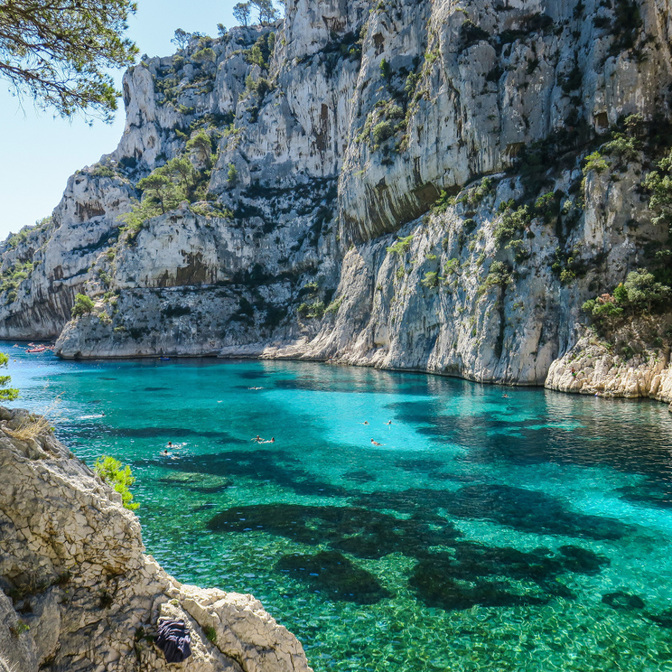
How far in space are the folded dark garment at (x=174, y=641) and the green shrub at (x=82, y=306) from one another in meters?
79.7

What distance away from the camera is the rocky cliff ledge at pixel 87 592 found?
5387 millimetres

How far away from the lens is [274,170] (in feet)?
286

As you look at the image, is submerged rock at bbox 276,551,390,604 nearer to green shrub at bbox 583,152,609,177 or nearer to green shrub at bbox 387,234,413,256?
green shrub at bbox 583,152,609,177

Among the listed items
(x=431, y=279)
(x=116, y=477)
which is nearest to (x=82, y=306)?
(x=431, y=279)

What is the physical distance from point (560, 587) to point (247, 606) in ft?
26.7

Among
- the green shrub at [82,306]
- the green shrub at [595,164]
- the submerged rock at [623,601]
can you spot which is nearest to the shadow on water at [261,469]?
the submerged rock at [623,601]

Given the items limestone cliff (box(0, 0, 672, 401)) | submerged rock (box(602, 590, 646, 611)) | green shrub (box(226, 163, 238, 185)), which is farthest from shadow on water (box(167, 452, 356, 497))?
green shrub (box(226, 163, 238, 185))

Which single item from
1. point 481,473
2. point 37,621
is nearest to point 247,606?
point 37,621

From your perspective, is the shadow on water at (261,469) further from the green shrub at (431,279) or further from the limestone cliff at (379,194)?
the green shrub at (431,279)

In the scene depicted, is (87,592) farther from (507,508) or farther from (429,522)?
(507,508)

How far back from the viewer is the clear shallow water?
9570 mm

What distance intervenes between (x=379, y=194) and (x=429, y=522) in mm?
52015

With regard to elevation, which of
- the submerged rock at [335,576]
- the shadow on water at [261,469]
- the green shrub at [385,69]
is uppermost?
the green shrub at [385,69]

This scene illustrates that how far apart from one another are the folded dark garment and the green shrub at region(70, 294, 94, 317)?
79707mm
